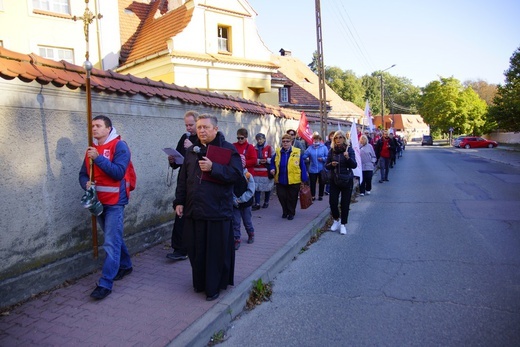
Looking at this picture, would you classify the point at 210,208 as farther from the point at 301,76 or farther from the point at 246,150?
the point at 301,76

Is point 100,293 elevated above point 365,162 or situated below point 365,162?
below

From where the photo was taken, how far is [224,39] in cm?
1720

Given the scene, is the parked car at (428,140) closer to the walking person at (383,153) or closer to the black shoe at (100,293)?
the walking person at (383,153)

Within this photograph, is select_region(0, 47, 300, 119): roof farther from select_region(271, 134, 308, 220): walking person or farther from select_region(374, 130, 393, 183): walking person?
select_region(374, 130, 393, 183): walking person

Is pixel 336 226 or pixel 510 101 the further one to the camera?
pixel 510 101

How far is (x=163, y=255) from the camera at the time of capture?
216 inches

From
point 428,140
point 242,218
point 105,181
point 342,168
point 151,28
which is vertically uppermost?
point 151,28

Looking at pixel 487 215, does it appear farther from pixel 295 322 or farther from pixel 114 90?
pixel 114 90

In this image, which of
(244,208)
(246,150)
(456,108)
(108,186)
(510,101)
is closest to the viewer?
(108,186)

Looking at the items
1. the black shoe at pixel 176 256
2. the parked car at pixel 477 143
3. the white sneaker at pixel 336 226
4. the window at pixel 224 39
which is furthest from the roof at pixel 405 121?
the black shoe at pixel 176 256

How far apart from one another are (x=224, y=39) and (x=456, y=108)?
167ft

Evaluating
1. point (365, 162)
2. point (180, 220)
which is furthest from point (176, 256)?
point (365, 162)

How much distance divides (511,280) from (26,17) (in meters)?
18.5

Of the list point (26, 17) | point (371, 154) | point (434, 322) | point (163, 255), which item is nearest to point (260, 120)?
point (371, 154)
